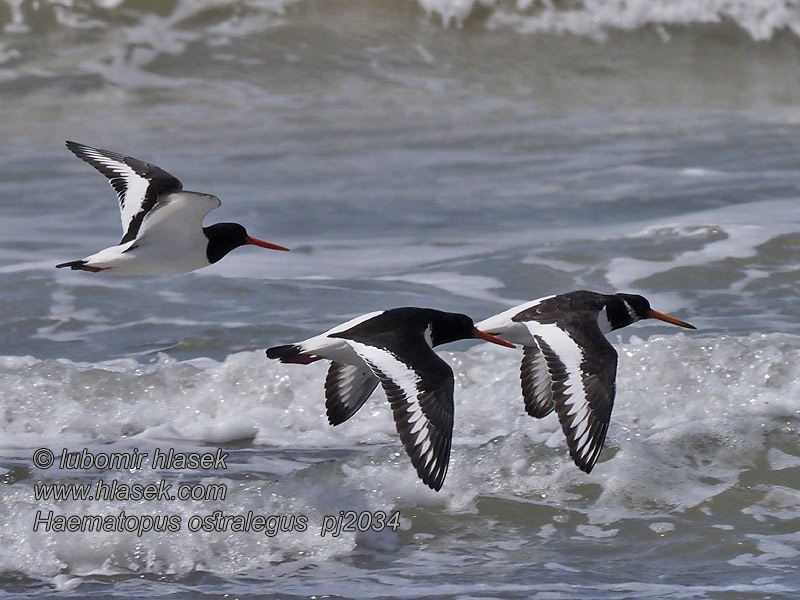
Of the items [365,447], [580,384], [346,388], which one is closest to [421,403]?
[580,384]

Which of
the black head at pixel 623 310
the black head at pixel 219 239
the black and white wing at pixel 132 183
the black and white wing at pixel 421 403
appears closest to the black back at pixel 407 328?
the black and white wing at pixel 421 403

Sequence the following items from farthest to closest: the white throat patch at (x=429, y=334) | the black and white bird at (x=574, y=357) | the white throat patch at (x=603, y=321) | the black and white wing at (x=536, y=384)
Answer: the white throat patch at (x=603, y=321)
the black and white wing at (x=536, y=384)
the white throat patch at (x=429, y=334)
the black and white bird at (x=574, y=357)

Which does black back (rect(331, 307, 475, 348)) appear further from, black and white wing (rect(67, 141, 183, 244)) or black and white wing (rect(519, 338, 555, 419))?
black and white wing (rect(67, 141, 183, 244))

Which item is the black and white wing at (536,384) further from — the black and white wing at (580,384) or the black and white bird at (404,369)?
the black and white bird at (404,369)

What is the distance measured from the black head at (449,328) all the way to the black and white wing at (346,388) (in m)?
0.35

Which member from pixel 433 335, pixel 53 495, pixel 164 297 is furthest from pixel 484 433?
pixel 164 297

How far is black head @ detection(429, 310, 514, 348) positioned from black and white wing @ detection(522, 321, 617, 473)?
264mm

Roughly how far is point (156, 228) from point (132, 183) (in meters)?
0.27

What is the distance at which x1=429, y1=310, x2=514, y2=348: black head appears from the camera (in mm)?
5801

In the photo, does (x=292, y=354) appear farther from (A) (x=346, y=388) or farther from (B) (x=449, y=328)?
(B) (x=449, y=328)

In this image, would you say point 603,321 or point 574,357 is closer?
point 574,357

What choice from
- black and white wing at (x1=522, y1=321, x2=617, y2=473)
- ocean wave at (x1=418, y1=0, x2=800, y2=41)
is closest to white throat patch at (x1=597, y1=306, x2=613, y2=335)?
black and white wing at (x1=522, y1=321, x2=617, y2=473)

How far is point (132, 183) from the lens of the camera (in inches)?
250

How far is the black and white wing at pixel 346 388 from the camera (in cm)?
584
